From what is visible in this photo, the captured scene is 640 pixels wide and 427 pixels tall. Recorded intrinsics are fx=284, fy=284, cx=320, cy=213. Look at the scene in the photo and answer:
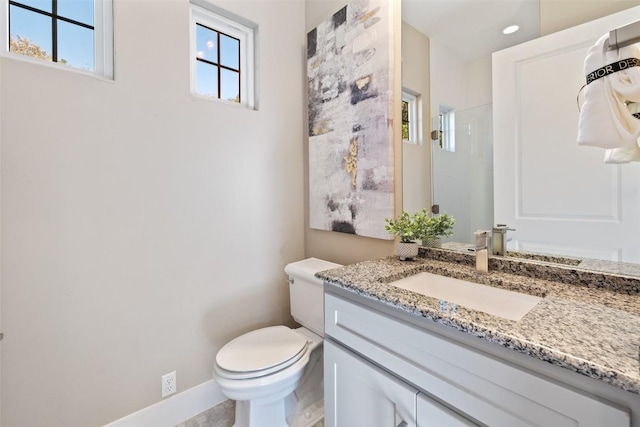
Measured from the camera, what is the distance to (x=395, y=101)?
1.43 m

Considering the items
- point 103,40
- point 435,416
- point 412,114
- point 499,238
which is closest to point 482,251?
point 499,238

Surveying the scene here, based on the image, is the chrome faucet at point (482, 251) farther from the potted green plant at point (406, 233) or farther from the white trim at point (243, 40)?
the white trim at point (243, 40)

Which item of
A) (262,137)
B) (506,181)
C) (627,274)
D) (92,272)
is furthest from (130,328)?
(627,274)

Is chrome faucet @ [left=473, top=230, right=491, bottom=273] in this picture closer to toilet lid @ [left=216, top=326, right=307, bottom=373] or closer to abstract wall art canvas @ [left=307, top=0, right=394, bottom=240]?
abstract wall art canvas @ [left=307, top=0, right=394, bottom=240]

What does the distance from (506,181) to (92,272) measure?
6.03 ft

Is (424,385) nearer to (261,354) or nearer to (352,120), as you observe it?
(261,354)

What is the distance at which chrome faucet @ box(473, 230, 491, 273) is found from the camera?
112 centimetres

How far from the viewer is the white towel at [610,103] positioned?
85 centimetres

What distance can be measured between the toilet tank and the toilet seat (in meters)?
0.11

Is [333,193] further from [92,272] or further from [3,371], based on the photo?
[3,371]

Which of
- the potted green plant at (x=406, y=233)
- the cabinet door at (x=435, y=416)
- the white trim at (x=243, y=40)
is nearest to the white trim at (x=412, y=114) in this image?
the potted green plant at (x=406, y=233)

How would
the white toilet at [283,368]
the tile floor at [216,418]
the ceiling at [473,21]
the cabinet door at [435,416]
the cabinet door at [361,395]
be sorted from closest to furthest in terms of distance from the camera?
the cabinet door at [435,416]
the cabinet door at [361,395]
the ceiling at [473,21]
the white toilet at [283,368]
the tile floor at [216,418]

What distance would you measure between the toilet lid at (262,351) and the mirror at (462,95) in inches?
36.2

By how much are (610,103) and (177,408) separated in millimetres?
2251
